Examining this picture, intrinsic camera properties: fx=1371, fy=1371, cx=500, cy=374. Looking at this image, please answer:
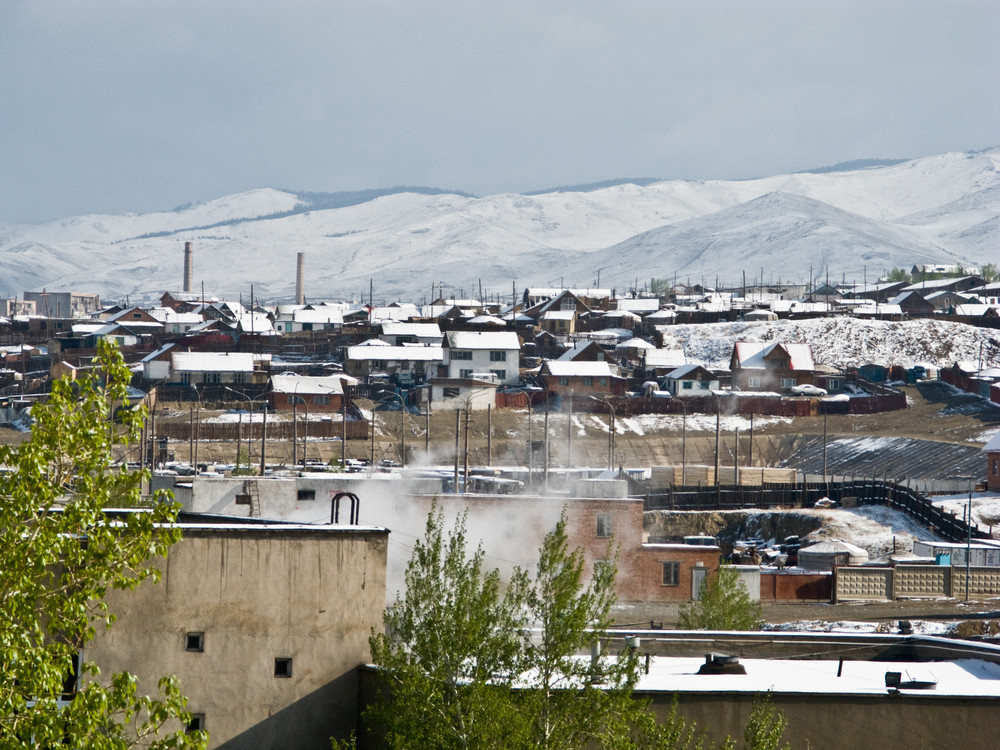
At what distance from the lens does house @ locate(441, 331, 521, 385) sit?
360ft

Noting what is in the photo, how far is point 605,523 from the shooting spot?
52.6 meters

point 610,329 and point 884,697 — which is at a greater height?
point 610,329

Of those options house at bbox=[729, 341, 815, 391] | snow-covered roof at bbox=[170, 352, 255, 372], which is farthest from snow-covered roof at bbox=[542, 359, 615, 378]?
snow-covered roof at bbox=[170, 352, 255, 372]

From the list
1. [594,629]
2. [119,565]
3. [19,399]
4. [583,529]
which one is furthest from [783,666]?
[19,399]

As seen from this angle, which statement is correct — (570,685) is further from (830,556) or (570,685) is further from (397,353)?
(397,353)

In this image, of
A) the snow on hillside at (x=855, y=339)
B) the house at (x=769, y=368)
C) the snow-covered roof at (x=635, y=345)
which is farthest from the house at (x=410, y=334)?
the house at (x=769, y=368)

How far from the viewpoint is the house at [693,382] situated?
108 meters

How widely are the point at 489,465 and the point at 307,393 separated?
2174 centimetres

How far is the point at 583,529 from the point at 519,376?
59.6 m

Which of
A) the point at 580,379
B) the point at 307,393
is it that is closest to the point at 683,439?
the point at 580,379

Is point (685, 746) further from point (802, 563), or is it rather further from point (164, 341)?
point (164, 341)

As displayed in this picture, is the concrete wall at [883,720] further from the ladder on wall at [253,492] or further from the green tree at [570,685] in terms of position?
the ladder on wall at [253,492]

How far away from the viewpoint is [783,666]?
21.0 meters

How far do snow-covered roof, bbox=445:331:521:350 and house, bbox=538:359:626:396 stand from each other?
14.3ft
